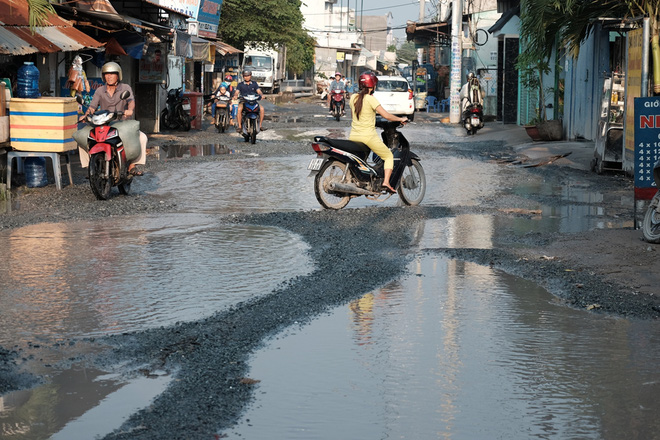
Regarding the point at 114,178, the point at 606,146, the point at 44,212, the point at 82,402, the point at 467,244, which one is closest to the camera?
the point at 82,402

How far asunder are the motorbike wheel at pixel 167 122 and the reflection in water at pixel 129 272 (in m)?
17.0

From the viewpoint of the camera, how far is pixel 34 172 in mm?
13156

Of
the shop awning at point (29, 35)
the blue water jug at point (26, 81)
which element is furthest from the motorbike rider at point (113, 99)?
the blue water jug at point (26, 81)

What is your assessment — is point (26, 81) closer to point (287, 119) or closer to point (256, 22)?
point (287, 119)

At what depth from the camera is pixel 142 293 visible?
671 cm

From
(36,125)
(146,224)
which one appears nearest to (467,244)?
(146,224)

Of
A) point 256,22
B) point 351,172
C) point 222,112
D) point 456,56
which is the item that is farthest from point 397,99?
point 351,172

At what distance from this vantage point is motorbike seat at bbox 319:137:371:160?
35.9 ft

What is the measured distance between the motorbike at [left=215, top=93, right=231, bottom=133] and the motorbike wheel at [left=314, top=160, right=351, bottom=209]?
15.8 meters

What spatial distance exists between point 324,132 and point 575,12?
40.9ft

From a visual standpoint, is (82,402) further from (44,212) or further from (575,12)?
(575,12)

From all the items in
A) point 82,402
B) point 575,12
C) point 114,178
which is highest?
point 575,12

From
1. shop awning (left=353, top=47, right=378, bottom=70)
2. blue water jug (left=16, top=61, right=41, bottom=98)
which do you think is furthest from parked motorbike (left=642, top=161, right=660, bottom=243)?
shop awning (left=353, top=47, right=378, bottom=70)

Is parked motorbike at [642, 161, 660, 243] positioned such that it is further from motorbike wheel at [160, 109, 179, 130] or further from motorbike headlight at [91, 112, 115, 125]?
motorbike wheel at [160, 109, 179, 130]
